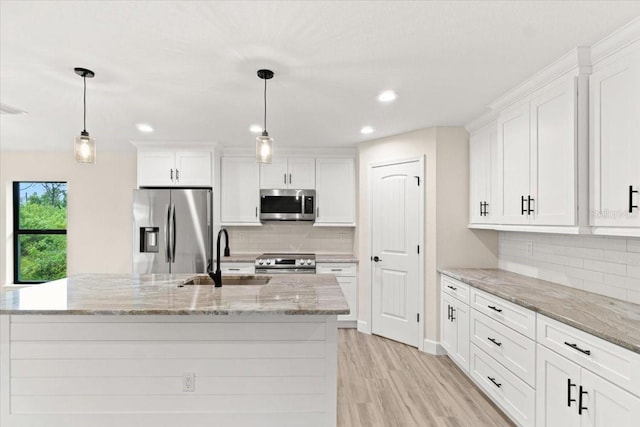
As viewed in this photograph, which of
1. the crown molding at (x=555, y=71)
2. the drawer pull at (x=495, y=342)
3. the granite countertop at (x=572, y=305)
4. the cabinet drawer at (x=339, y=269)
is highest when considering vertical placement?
the crown molding at (x=555, y=71)

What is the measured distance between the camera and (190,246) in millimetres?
4145

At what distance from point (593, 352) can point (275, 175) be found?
3874 mm

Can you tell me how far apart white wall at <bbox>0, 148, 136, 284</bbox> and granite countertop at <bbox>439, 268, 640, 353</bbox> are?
455 centimetres

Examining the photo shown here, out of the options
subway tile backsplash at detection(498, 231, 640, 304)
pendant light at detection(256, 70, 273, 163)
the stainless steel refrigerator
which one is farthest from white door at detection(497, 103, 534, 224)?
the stainless steel refrigerator

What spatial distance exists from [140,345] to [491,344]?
2.44m

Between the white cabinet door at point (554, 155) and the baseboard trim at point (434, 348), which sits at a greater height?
the white cabinet door at point (554, 155)

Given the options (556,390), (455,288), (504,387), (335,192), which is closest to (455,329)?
(455,288)

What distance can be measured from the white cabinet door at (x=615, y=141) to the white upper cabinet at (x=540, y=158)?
103mm

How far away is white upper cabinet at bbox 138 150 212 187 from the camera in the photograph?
14.7 feet

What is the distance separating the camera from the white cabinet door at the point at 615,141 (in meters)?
1.76

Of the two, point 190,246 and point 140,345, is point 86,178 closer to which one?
point 190,246

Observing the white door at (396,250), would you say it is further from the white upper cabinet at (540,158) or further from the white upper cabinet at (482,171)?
the white upper cabinet at (540,158)

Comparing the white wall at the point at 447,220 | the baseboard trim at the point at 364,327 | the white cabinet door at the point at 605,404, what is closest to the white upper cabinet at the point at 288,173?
the white wall at the point at 447,220

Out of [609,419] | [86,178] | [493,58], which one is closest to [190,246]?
[86,178]
